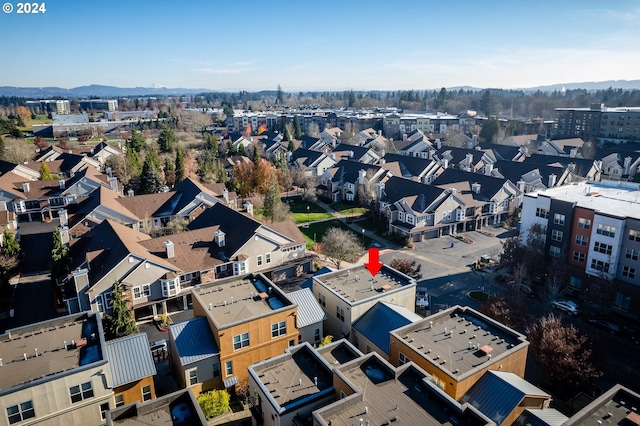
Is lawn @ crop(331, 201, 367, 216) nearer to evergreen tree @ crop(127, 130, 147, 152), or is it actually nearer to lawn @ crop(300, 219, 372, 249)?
lawn @ crop(300, 219, 372, 249)

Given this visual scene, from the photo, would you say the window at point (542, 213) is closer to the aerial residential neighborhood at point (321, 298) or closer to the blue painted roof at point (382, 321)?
the aerial residential neighborhood at point (321, 298)

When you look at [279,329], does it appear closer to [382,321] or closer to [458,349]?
[382,321]

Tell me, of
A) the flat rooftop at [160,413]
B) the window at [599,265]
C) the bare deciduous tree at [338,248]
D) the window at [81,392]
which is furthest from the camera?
the bare deciduous tree at [338,248]

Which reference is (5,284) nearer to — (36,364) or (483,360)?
(36,364)

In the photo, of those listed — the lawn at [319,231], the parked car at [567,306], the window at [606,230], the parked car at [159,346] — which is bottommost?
the parked car at [567,306]

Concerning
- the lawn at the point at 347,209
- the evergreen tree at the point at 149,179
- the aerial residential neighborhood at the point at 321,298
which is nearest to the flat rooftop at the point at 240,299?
the aerial residential neighborhood at the point at 321,298

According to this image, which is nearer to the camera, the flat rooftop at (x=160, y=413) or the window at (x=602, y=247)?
the flat rooftop at (x=160, y=413)

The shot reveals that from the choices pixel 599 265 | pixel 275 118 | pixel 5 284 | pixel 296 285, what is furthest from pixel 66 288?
pixel 275 118

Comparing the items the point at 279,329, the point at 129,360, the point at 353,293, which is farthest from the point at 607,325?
the point at 129,360
